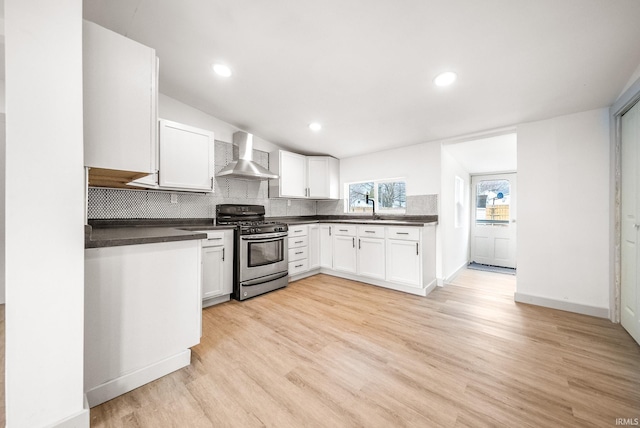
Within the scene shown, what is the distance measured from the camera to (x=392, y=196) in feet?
13.6

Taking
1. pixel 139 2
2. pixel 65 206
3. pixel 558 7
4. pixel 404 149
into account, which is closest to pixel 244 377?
pixel 65 206

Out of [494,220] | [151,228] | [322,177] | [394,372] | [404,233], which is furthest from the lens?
[494,220]

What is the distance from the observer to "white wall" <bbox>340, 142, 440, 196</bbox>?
11.7 ft

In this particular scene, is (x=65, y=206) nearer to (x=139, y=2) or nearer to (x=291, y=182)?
(x=139, y=2)

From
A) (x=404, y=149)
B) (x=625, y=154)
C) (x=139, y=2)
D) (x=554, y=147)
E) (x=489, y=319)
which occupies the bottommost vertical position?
(x=489, y=319)

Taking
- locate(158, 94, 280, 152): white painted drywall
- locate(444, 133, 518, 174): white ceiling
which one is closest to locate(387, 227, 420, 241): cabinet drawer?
locate(444, 133, 518, 174): white ceiling

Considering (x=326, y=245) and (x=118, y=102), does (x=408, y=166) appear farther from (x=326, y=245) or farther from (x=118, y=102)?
(x=118, y=102)

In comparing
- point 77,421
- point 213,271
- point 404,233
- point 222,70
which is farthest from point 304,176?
point 77,421

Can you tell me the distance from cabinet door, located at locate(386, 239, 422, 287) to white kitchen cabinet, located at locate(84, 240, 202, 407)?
2462 millimetres

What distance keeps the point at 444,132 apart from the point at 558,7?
1.76 m

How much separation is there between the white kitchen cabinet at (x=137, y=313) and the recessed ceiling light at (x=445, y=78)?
251 centimetres

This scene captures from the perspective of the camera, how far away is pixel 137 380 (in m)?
1.45

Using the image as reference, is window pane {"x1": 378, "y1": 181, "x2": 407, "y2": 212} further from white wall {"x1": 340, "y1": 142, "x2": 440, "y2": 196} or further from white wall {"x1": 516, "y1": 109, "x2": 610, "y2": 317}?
white wall {"x1": 516, "y1": 109, "x2": 610, "y2": 317}

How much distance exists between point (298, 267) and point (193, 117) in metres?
2.59
